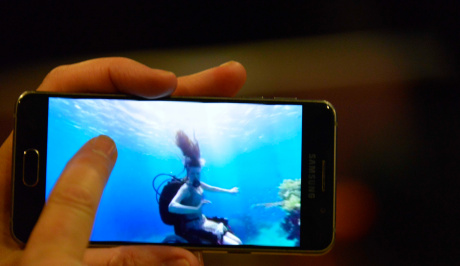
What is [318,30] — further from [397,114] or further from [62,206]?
[62,206]

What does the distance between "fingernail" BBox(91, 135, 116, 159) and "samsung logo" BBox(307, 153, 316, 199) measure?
0.24 metres

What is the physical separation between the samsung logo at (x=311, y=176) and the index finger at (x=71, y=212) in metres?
0.25

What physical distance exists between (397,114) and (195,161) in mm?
372

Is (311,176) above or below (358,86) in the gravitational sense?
below

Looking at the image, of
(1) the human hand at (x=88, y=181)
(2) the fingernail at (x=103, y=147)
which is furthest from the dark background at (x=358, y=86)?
(2) the fingernail at (x=103, y=147)

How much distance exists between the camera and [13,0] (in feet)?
1.96

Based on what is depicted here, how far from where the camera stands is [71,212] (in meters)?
0.29

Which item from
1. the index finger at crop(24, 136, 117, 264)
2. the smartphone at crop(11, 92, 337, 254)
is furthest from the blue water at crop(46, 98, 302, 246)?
the index finger at crop(24, 136, 117, 264)

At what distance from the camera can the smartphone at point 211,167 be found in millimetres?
425

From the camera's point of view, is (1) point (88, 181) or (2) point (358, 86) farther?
(2) point (358, 86)

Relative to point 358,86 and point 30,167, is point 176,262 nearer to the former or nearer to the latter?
point 30,167

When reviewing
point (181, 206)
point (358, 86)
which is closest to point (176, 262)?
point (181, 206)

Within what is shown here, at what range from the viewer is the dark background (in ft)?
1.83

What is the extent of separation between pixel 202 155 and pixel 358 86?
32 centimetres
